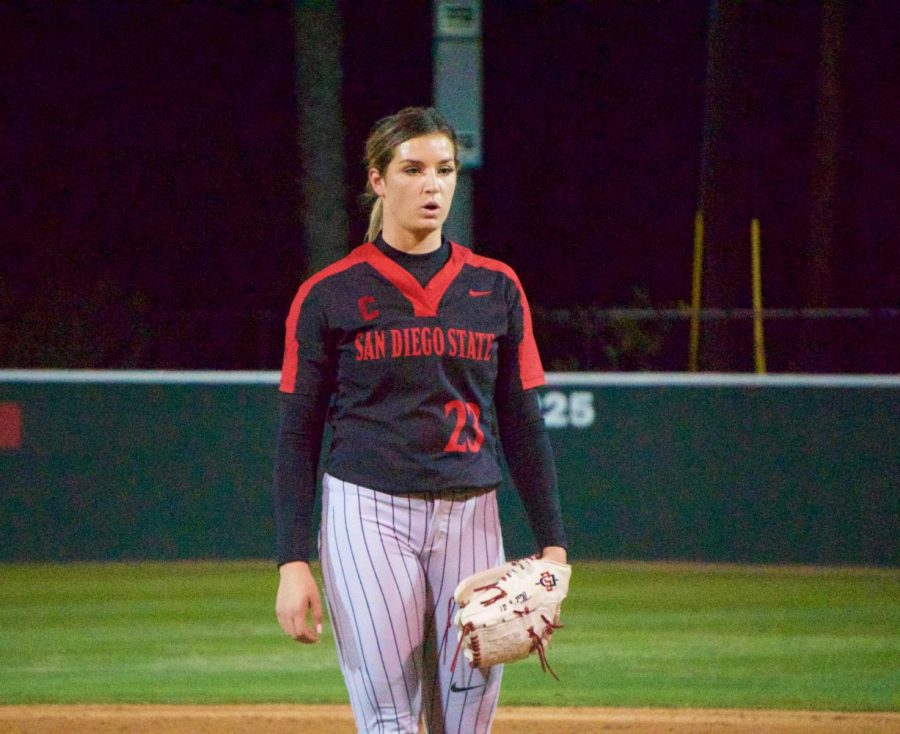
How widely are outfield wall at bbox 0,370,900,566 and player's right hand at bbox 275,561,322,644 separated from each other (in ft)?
18.7

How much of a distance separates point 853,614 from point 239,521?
3.49 metres

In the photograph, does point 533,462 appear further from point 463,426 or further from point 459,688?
point 459,688

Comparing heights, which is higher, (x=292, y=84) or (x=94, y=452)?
(x=292, y=84)

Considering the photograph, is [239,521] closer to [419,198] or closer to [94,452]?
[94,452]

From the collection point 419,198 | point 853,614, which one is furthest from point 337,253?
point 419,198

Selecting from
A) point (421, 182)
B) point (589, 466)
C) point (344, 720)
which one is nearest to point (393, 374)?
point (421, 182)

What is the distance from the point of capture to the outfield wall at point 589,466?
880 centimetres

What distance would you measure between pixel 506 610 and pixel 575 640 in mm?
4265

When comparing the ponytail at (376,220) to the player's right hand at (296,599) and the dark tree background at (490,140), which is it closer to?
the player's right hand at (296,599)

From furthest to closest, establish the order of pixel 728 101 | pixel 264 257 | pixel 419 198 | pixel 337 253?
1. pixel 264 257
2. pixel 728 101
3. pixel 337 253
4. pixel 419 198

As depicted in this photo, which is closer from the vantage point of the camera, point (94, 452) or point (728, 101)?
point (94, 452)

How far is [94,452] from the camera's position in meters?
8.96

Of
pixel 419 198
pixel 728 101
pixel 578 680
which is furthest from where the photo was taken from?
pixel 728 101

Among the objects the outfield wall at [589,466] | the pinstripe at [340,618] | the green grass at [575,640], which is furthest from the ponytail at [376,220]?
the outfield wall at [589,466]
